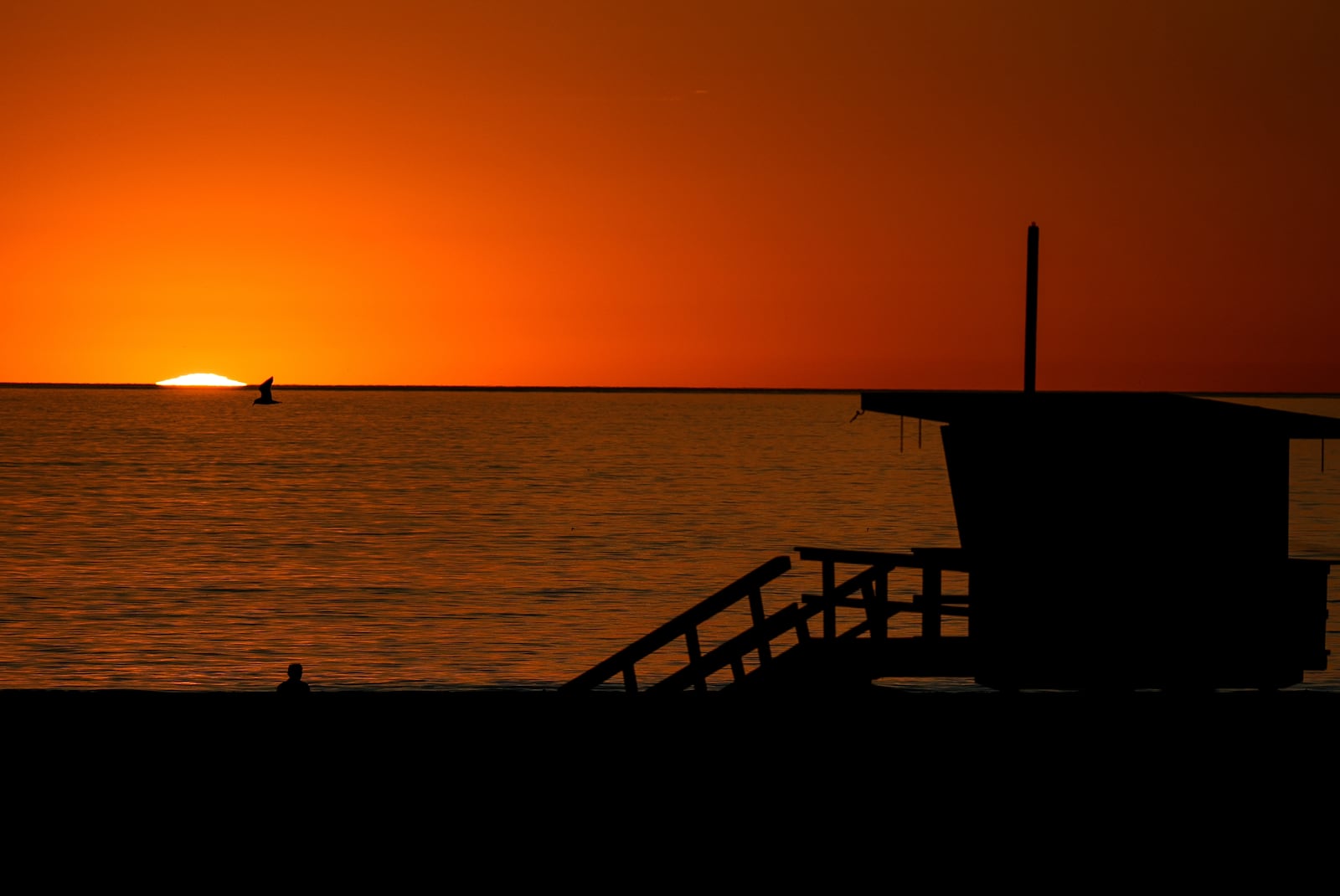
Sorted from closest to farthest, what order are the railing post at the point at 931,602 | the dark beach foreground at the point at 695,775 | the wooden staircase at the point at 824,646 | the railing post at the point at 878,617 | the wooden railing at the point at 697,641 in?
the dark beach foreground at the point at 695,775 < the wooden railing at the point at 697,641 < the wooden staircase at the point at 824,646 < the railing post at the point at 931,602 < the railing post at the point at 878,617

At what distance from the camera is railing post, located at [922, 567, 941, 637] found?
1466 centimetres

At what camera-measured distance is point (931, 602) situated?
583 inches

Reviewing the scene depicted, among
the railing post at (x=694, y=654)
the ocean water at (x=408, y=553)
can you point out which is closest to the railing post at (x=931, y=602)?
the railing post at (x=694, y=654)

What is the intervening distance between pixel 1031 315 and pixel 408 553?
1521 inches

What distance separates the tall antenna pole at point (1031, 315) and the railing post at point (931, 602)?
4.16 metres

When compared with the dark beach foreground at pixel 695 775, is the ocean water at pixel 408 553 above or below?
below

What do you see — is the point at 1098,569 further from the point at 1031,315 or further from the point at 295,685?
the point at 295,685

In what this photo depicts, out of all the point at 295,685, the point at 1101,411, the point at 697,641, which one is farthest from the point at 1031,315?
the point at 295,685

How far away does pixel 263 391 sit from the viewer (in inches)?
5217

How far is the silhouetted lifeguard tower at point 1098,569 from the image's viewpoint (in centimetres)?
1430

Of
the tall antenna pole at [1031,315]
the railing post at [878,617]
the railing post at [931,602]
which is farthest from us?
the tall antenna pole at [1031,315]

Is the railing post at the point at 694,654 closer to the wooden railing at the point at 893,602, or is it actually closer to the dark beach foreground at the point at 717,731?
the dark beach foreground at the point at 717,731

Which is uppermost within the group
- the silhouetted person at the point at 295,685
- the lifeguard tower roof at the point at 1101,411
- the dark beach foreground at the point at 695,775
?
the lifeguard tower roof at the point at 1101,411

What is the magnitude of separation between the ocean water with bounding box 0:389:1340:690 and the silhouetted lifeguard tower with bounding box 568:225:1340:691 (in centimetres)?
1371
